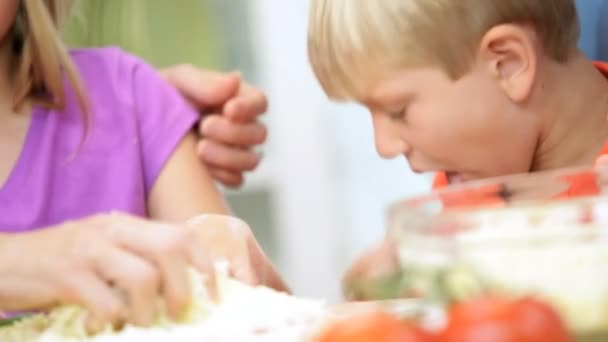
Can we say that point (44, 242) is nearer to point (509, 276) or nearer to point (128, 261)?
point (128, 261)

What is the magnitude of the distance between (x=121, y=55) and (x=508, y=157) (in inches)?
16.2

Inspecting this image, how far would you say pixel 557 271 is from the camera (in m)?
0.29

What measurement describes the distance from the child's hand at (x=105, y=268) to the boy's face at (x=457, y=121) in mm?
248

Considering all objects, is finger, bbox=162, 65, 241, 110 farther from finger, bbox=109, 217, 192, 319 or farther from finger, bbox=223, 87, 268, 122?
finger, bbox=109, 217, 192, 319

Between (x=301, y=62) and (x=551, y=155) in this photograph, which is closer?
(x=551, y=155)

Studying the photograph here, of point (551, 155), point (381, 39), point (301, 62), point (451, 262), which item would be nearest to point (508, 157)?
point (551, 155)

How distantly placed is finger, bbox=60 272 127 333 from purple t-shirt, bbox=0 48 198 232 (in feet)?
0.93

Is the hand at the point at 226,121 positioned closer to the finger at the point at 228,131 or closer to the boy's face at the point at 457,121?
the finger at the point at 228,131

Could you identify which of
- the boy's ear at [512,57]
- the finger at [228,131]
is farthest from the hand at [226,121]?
the boy's ear at [512,57]

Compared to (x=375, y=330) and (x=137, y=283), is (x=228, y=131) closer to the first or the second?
(x=137, y=283)

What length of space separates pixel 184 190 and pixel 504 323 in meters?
0.56

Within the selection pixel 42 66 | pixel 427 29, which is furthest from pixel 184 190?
pixel 427 29

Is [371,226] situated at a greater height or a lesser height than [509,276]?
lesser

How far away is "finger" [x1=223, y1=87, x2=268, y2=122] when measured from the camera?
2.60ft
